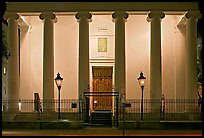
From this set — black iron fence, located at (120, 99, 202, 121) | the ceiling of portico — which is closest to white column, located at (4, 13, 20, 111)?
the ceiling of portico

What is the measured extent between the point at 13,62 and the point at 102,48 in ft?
29.9

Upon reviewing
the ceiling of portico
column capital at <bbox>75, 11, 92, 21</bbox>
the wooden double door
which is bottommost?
the wooden double door

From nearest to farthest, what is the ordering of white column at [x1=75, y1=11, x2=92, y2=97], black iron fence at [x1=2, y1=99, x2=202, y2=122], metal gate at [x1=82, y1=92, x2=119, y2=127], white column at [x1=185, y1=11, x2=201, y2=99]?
1. metal gate at [x1=82, y1=92, x2=119, y2=127]
2. black iron fence at [x1=2, y1=99, x2=202, y2=122]
3. white column at [x1=75, y1=11, x2=92, y2=97]
4. white column at [x1=185, y1=11, x2=201, y2=99]

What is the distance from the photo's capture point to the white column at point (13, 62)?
35.9 m

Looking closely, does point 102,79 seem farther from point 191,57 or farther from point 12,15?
point 12,15

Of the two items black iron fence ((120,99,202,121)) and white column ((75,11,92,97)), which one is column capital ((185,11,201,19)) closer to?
black iron fence ((120,99,202,121))

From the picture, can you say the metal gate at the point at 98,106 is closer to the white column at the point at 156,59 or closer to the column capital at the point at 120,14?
the white column at the point at 156,59

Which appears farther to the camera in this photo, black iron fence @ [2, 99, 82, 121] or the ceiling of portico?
the ceiling of portico

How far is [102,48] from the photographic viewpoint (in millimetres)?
42125

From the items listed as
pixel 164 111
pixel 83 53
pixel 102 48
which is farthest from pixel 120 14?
pixel 164 111

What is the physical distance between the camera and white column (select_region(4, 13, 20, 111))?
3588 cm

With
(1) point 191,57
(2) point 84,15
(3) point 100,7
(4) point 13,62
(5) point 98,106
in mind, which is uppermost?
(3) point 100,7

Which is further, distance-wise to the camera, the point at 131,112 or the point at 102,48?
the point at 102,48

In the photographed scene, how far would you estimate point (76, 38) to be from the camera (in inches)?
1662
